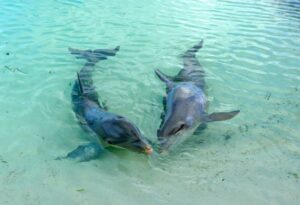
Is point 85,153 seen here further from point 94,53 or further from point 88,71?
point 94,53

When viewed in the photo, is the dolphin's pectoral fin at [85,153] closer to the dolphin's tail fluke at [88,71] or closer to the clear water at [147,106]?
the clear water at [147,106]

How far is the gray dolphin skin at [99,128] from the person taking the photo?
4.91m

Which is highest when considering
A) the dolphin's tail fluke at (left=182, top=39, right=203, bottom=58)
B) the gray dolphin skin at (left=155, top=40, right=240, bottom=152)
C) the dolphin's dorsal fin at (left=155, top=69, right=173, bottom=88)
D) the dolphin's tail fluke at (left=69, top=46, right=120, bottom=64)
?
the gray dolphin skin at (left=155, top=40, right=240, bottom=152)

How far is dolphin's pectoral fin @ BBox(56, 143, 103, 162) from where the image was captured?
497cm

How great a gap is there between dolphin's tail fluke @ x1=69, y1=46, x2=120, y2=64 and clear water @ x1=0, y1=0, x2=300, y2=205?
211 mm

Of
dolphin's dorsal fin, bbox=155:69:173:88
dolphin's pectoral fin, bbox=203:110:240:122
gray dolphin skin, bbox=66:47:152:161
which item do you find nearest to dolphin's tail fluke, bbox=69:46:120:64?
dolphin's dorsal fin, bbox=155:69:173:88

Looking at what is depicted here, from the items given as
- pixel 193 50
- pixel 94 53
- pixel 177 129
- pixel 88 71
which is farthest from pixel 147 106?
pixel 193 50

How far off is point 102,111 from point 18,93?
6.23ft

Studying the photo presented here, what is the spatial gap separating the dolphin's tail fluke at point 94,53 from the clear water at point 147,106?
0.69 ft

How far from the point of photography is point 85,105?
20.2ft

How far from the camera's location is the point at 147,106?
6.43 meters

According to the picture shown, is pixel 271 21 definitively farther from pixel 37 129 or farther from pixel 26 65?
pixel 37 129

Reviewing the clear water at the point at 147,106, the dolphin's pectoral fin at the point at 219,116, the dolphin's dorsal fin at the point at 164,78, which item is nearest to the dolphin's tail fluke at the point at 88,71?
the clear water at the point at 147,106

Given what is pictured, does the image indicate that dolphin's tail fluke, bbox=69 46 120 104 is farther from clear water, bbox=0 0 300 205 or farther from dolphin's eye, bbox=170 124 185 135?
dolphin's eye, bbox=170 124 185 135
